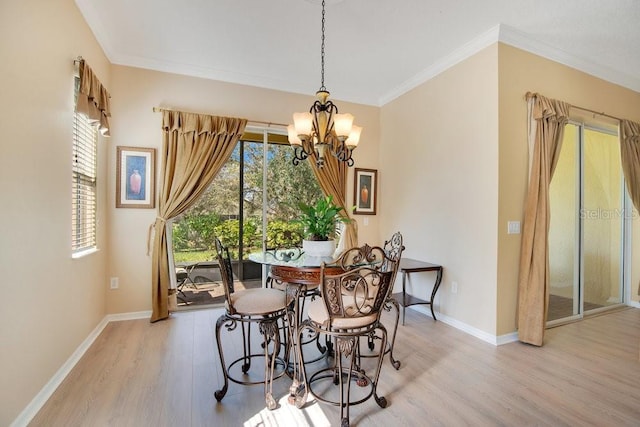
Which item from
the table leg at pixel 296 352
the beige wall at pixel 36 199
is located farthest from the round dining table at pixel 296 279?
the beige wall at pixel 36 199

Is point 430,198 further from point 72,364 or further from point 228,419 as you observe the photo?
point 72,364

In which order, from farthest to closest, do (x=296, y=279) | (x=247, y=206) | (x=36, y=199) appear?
(x=247, y=206) < (x=296, y=279) < (x=36, y=199)

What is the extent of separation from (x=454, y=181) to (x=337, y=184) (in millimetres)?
1591

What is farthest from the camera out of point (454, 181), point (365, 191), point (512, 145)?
point (365, 191)

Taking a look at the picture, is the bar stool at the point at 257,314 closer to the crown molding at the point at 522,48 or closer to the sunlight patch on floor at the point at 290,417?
the sunlight patch on floor at the point at 290,417

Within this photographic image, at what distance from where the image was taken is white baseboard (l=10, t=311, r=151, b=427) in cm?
179

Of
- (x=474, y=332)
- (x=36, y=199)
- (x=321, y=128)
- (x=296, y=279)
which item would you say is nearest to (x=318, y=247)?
(x=296, y=279)

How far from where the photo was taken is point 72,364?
244cm

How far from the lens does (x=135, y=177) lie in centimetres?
354

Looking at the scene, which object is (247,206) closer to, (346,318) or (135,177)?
(135,177)

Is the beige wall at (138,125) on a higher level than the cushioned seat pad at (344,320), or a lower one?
higher

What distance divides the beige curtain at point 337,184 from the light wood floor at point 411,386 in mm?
1608

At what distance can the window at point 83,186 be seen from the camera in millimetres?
2668

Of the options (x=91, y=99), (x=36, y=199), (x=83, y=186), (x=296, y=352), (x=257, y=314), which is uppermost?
(x=91, y=99)
